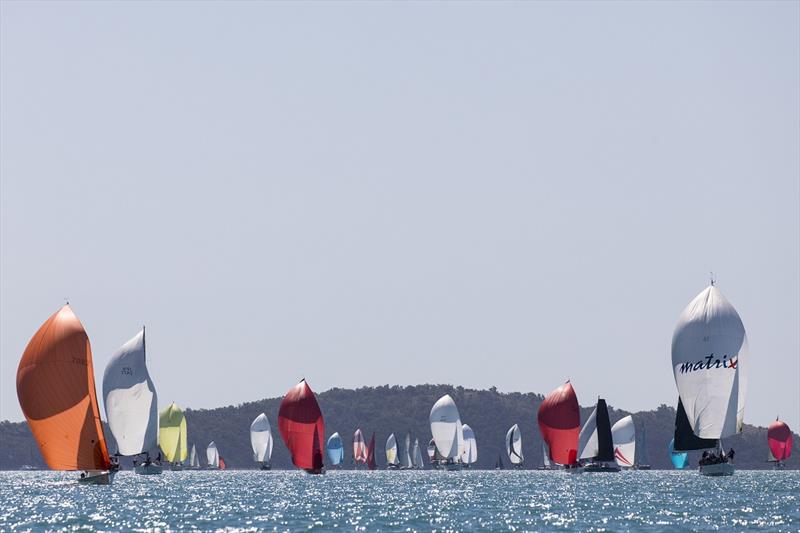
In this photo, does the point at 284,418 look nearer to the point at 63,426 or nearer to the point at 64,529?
the point at 63,426

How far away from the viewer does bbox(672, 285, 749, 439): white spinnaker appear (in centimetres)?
9331

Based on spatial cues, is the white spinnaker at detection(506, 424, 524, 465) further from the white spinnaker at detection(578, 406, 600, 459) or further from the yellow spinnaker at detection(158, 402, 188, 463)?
the yellow spinnaker at detection(158, 402, 188, 463)

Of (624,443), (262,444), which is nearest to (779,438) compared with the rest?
(624,443)

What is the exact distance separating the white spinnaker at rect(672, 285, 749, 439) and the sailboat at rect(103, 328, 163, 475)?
3457 cm

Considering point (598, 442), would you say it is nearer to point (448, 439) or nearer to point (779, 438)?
point (448, 439)

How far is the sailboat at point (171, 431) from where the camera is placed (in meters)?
136

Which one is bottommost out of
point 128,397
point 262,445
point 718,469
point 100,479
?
point 100,479

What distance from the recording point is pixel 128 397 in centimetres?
9856

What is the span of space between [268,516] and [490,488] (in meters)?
33.8

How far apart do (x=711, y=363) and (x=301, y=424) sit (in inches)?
1163

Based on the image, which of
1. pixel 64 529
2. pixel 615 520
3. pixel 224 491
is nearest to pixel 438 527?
pixel 615 520

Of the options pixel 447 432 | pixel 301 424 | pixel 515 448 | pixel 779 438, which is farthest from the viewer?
pixel 515 448

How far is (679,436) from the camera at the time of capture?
3927 inches

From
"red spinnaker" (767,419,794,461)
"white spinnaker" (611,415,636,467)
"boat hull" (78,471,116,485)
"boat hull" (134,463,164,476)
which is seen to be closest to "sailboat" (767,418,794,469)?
"red spinnaker" (767,419,794,461)
